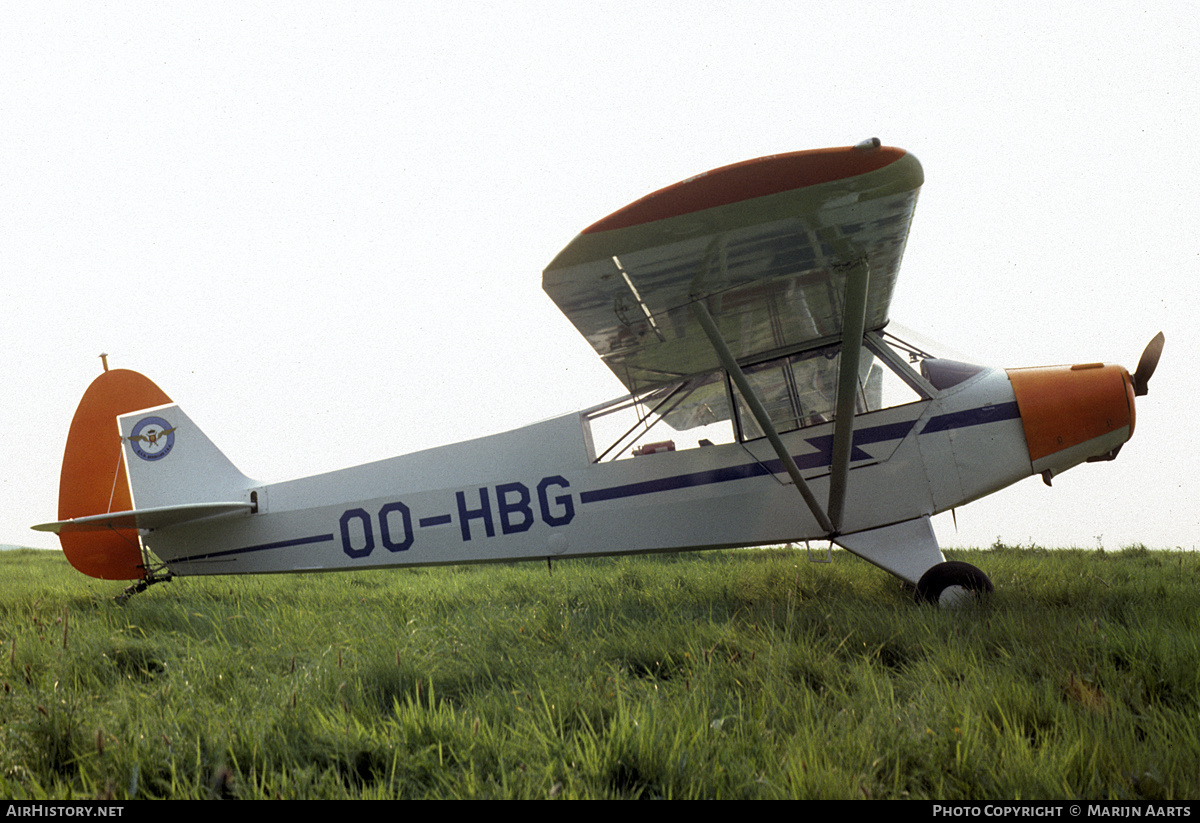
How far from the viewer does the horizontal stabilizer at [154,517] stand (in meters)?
5.55

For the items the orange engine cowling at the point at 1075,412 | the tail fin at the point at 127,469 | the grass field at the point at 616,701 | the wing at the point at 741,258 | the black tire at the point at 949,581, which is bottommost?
the black tire at the point at 949,581

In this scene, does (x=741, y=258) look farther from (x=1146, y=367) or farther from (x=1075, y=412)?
(x=1146, y=367)

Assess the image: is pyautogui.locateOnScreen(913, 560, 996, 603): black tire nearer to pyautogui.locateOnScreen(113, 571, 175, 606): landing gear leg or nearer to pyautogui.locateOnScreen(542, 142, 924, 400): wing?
pyautogui.locateOnScreen(542, 142, 924, 400): wing

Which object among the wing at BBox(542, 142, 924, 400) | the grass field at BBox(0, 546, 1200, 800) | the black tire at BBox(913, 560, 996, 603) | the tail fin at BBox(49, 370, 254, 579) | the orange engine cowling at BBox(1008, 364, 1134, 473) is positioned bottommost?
the black tire at BBox(913, 560, 996, 603)

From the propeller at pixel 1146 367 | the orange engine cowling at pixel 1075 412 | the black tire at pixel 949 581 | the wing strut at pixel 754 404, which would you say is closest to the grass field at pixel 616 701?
the black tire at pixel 949 581

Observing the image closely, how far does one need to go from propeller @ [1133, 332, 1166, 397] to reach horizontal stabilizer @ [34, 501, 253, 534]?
7770mm

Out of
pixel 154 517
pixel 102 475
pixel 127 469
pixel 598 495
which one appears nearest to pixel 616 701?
pixel 598 495

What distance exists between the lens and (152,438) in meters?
6.27

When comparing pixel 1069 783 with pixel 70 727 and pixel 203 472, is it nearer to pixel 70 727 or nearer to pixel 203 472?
pixel 70 727

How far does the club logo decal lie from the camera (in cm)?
624

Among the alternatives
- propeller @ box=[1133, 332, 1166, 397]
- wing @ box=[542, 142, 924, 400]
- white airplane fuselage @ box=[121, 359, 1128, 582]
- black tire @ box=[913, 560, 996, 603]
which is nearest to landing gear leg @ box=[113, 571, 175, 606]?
white airplane fuselage @ box=[121, 359, 1128, 582]

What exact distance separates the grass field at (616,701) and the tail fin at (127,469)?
5.61 feet

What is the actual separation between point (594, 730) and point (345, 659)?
1.49 metres

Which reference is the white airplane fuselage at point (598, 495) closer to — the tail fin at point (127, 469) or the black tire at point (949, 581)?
the black tire at point (949, 581)
